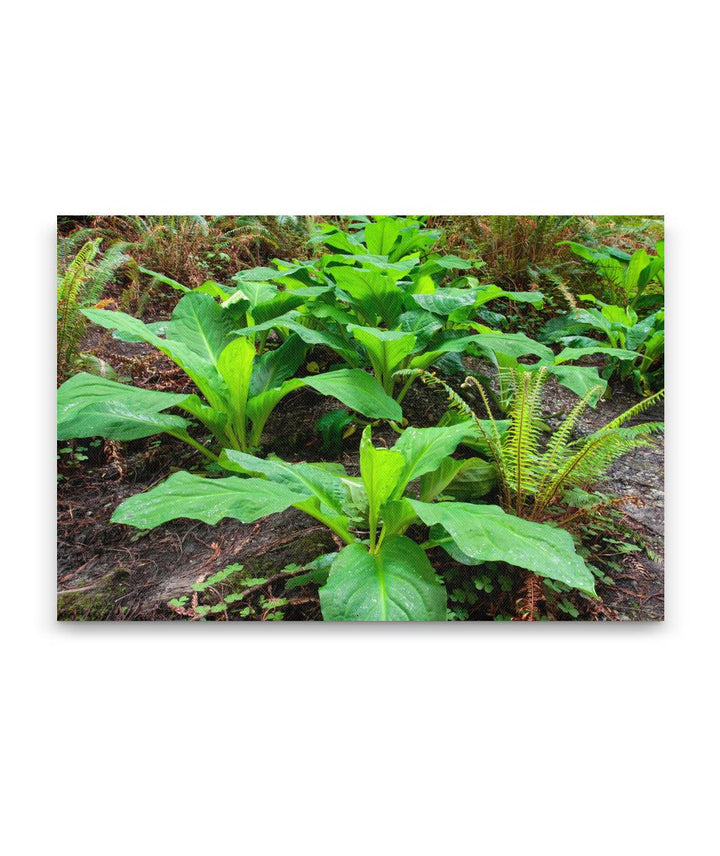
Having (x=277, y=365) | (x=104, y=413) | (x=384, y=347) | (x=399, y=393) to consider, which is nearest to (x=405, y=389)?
(x=399, y=393)

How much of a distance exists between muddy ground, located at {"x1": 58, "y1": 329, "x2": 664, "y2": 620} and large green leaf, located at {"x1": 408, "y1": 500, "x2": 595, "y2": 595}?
273 mm

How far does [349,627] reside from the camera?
5.84 feet

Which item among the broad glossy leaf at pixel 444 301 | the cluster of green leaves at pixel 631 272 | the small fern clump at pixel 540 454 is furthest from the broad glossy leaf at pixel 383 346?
the cluster of green leaves at pixel 631 272

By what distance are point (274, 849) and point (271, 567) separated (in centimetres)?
73

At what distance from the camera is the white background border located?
175 cm

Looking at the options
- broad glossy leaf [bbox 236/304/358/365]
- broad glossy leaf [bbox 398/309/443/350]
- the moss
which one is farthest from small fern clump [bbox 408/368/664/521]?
the moss

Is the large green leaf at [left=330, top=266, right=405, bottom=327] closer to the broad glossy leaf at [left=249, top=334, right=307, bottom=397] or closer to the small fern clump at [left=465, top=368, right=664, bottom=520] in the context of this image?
the broad glossy leaf at [left=249, top=334, right=307, bottom=397]

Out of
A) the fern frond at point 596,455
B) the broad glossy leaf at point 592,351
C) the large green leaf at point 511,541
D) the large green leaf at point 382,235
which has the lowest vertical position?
the large green leaf at point 511,541

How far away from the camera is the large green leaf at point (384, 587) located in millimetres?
1510

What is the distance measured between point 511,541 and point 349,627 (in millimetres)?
589

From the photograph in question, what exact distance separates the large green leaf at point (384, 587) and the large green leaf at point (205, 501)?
205 mm

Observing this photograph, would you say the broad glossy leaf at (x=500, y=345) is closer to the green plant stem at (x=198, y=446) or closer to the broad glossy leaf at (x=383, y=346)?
the broad glossy leaf at (x=383, y=346)
